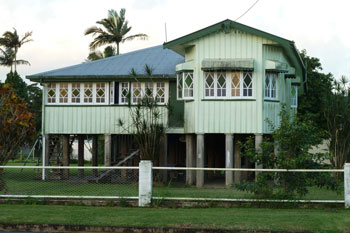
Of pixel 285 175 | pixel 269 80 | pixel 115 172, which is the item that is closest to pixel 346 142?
pixel 269 80

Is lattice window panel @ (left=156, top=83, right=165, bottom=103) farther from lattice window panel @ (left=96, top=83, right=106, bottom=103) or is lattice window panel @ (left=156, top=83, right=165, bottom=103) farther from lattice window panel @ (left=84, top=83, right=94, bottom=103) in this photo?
lattice window panel @ (left=84, top=83, right=94, bottom=103)

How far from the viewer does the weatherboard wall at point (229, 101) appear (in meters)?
23.9

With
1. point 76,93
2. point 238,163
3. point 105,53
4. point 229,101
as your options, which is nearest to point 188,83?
point 229,101

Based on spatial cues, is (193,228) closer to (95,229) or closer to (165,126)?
(95,229)

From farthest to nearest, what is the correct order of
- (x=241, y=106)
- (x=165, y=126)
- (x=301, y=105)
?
(x=301, y=105), (x=165, y=126), (x=241, y=106)

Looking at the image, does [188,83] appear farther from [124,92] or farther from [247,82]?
[124,92]

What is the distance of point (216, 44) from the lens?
951 inches

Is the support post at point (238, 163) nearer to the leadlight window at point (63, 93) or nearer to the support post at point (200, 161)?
the support post at point (200, 161)

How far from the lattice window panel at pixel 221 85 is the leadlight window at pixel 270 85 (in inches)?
66.1

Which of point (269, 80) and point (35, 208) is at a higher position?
point (269, 80)

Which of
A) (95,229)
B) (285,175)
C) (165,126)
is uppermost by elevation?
(165,126)

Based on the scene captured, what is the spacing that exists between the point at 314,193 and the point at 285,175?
45.1 inches

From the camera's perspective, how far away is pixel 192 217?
14.6 m

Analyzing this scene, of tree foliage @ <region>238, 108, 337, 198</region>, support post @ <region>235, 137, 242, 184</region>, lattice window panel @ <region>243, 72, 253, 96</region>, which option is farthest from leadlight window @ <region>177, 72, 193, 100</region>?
tree foliage @ <region>238, 108, 337, 198</region>
